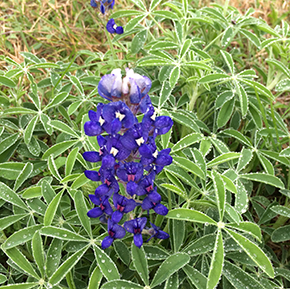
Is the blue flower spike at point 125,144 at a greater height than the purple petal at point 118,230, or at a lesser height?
greater

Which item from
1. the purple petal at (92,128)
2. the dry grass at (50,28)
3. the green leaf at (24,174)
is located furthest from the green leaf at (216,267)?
the dry grass at (50,28)

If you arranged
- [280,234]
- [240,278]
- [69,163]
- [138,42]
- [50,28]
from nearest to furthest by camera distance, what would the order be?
1. [240,278]
2. [69,163]
3. [280,234]
4. [138,42]
5. [50,28]

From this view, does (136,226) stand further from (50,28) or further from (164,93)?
(50,28)

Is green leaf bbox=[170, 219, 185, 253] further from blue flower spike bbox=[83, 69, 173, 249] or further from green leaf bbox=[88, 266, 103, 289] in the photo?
green leaf bbox=[88, 266, 103, 289]

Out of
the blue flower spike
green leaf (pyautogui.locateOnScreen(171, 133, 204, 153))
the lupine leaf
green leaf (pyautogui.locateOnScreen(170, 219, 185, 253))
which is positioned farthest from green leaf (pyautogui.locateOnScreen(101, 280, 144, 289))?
green leaf (pyautogui.locateOnScreen(171, 133, 204, 153))

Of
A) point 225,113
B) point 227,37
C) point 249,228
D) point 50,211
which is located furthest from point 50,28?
point 249,228

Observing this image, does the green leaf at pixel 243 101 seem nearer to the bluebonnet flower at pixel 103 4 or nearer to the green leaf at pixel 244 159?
the green leaf at pixel 244 159
